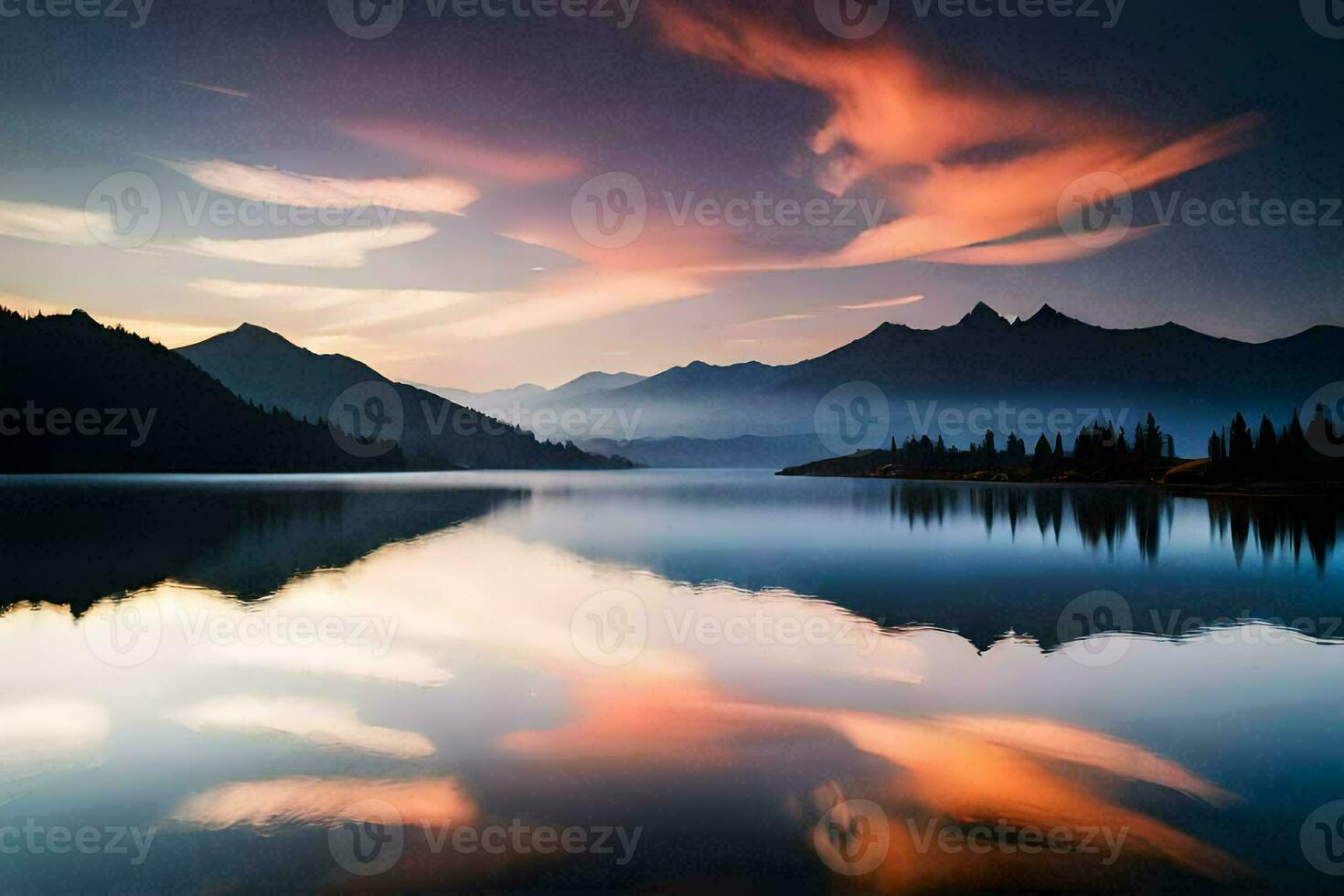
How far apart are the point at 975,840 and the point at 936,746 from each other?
4.27m

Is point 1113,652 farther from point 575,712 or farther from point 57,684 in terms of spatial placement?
point 57,684

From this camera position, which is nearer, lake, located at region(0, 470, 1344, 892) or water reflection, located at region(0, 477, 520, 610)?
lake, located at region(0, 470, 1344, 892)

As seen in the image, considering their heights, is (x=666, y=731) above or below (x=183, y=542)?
below

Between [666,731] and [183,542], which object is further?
[183,542]

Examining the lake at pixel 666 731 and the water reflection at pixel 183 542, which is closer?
the lake at pixel 666 731

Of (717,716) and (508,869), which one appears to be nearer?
(508,869)

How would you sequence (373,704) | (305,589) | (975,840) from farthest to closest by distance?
(305,589) → (373,704) → (975,840)

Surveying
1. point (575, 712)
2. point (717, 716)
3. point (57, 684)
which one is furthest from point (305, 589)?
point (717, 716)

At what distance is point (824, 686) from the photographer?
20328 mm

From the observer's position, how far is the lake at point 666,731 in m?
11.4

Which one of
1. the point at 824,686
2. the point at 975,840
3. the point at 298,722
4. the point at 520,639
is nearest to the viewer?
the point at 975,840

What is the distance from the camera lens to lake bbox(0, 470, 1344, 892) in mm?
11398

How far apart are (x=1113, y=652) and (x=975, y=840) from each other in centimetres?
1599

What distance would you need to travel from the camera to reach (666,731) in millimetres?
16781
